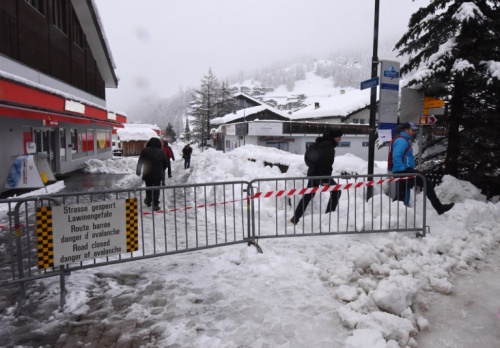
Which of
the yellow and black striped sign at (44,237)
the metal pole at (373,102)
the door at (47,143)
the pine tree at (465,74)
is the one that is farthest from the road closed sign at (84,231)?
the door at (47,143)

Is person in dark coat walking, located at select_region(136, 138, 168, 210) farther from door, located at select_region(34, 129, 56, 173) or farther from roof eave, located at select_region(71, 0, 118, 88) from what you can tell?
roof eave, located at select_region(71, 0, 118, 88)

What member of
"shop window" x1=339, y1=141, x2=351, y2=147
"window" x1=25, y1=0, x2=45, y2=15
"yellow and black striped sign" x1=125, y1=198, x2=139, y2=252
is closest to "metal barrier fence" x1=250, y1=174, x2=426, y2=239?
"yellow and black striped sign" x1=125, y1=198, x2=139, y2=252

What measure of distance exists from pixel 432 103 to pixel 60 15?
19.8m

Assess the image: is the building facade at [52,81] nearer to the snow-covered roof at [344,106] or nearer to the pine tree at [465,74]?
the pine tree at [465,74]

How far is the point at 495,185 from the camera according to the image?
9.63m

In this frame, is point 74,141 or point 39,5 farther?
point 74,141

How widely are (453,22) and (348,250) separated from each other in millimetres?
7552

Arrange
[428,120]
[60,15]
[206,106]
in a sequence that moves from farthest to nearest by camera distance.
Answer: [206,106]
[60,15]
[428,120]

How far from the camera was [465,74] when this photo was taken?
920 cm

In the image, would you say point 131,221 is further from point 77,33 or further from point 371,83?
point 77,33

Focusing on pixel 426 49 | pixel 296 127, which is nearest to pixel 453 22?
pixel 426 49

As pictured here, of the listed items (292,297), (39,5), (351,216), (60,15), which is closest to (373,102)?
(351,216)

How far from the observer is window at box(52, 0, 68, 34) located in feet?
62.7

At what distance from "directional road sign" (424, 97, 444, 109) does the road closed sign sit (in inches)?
340
